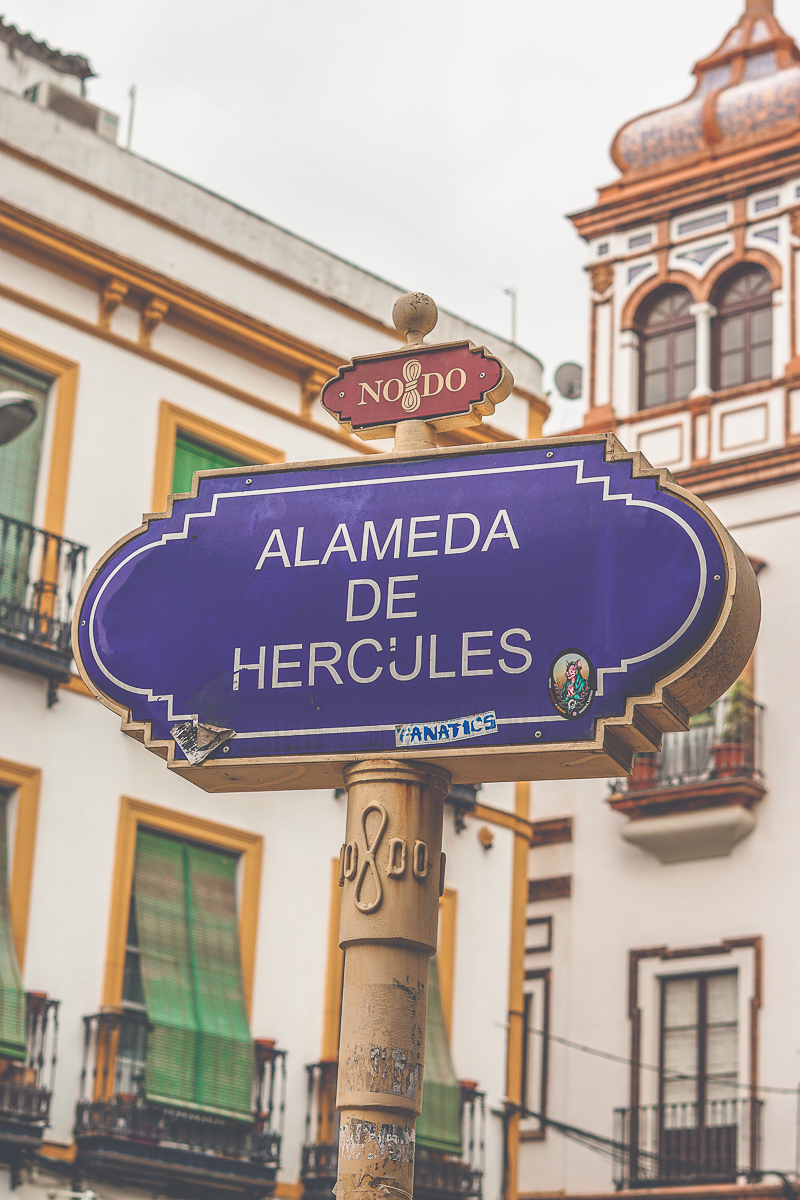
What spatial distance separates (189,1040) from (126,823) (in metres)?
1.64

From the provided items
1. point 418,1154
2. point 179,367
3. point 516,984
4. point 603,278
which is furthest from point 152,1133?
point 603,278

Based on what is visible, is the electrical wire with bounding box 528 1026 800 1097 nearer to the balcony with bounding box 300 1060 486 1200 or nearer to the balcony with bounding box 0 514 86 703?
the balcony with bounding box 300 1060 486 1200

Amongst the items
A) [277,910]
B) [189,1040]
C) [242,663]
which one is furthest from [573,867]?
[242,663]

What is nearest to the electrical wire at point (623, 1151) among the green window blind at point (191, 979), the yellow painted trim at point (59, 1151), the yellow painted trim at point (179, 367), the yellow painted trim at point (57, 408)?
the green window blind at point (191, 979)

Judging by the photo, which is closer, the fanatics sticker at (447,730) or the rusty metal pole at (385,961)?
the rusty metal pole at (385,961)

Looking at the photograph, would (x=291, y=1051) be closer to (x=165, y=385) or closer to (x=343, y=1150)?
(x=165, y=385)

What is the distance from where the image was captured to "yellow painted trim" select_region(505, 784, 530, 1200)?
56.5 ft

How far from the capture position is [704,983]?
74.3 ft

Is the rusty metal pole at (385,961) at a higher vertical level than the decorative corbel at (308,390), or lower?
lower

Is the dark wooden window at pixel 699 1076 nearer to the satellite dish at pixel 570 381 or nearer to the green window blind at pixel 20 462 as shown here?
the satellite dish at pixel 570 381

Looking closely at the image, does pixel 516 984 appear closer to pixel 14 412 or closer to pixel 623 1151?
pixel 623 1151

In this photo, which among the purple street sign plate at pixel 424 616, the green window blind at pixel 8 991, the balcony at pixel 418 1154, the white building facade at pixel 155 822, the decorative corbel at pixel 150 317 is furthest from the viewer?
the decorative corbel at pixel 150 317

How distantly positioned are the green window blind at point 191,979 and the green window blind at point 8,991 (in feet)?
3.77

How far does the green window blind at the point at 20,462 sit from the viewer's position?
14680 mm
